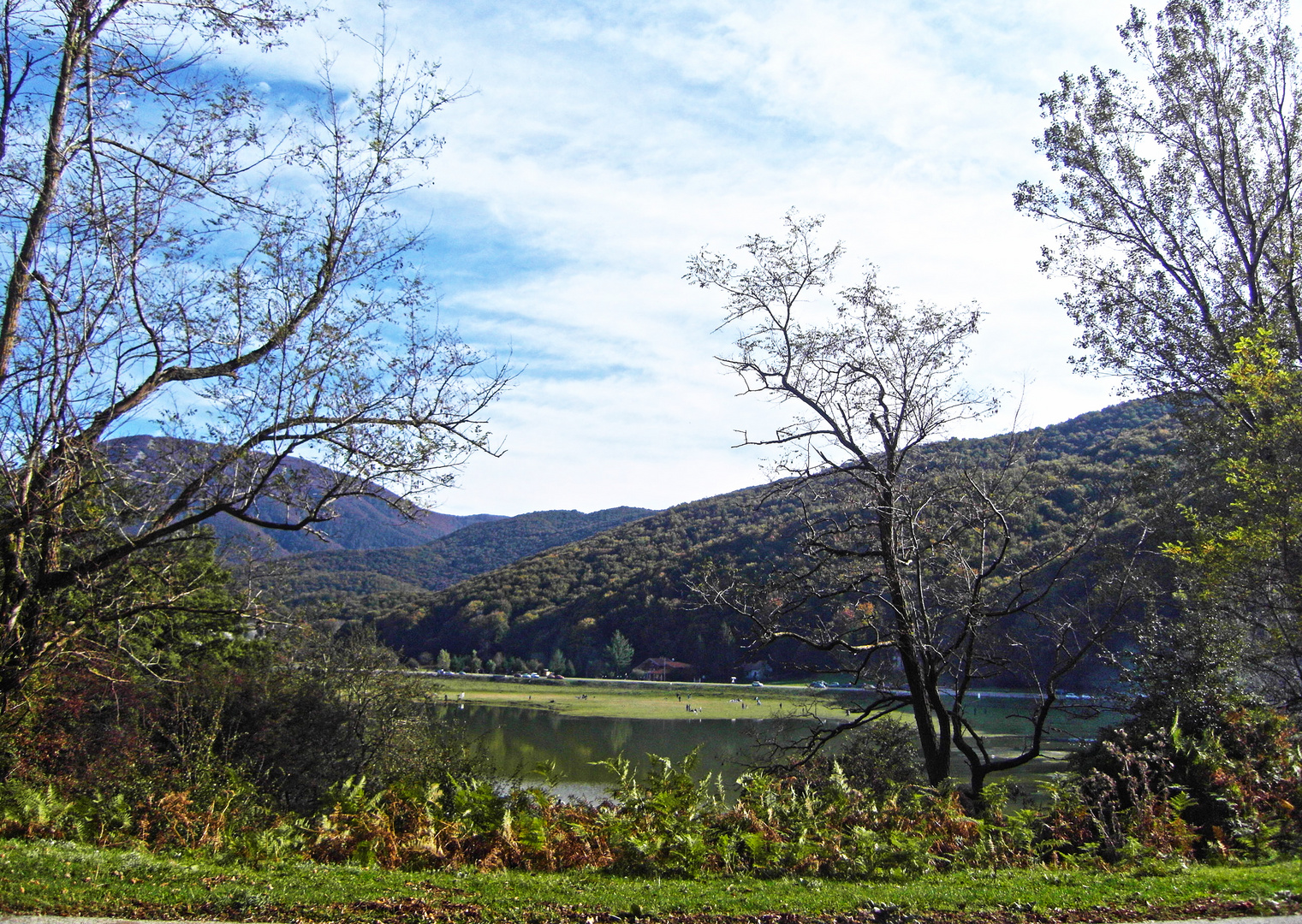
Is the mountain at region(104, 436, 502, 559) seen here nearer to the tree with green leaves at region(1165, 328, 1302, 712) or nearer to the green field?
the tree with green leaves at region(1165, 328, 1302, 712)

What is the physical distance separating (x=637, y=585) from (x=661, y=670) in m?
6.79

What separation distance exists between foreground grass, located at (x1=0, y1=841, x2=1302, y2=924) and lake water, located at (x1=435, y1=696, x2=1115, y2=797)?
11866 millimetres

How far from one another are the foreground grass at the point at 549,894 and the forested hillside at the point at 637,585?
17.2m

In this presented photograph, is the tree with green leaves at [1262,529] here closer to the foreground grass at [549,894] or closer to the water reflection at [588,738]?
the foreground grass at [549,894]

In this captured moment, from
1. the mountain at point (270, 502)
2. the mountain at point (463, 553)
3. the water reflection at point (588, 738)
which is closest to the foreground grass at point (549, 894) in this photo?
the mountain at point (270, 502)

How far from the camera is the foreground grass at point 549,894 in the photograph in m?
5.05

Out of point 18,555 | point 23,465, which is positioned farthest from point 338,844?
point 23,465

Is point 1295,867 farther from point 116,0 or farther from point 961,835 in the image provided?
point 116,0

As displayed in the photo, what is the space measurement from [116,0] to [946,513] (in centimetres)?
1164

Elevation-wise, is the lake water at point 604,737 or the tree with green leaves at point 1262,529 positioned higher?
the tree with green leaves at point 1262,529

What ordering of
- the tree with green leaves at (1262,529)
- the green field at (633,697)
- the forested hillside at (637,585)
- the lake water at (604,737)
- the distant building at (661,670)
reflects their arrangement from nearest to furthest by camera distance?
the tree with green leaves at (1262,529) < the lake water at (604,737) < the forested hillside at (637,585) < the green field at (633,697) < the distant building at (661,670)

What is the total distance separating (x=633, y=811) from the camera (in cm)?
777

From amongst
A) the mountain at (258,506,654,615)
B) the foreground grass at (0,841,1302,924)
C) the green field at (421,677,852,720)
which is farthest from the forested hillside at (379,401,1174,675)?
the mountain at (258,506,654,615)

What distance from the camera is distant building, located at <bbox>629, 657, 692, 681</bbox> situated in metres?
61.3
